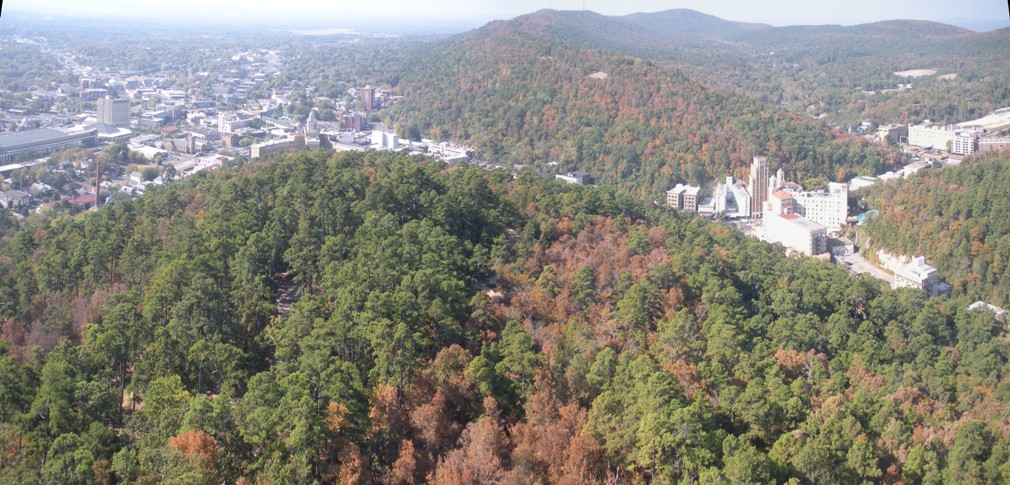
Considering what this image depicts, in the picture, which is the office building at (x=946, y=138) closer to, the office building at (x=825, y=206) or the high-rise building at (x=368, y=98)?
the office building at (x=825, y=206)

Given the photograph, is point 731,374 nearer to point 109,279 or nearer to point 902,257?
point 109,279

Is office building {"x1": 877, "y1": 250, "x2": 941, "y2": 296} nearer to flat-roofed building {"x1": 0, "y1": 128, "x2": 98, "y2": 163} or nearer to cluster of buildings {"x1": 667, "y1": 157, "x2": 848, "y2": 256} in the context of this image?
cluster of buildings {"x1": 667, "y1": 157, "x2": 848, "y2": 256}

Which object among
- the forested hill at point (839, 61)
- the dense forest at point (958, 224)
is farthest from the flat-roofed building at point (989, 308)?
the forested hill at point (839, 61)

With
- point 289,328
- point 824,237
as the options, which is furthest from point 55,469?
point 824,237

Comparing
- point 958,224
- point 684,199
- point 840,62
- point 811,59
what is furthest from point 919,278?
point 811,59

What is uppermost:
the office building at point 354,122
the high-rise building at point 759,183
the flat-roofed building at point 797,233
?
the office building at point 354,122

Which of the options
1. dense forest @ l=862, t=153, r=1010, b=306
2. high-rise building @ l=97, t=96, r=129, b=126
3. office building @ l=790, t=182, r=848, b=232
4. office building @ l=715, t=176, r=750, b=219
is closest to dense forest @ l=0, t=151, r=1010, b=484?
dense forest @ l=862, t=153, r=1010, b=306
